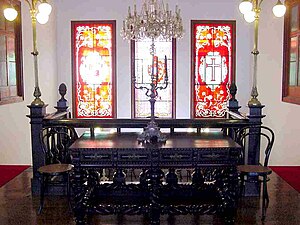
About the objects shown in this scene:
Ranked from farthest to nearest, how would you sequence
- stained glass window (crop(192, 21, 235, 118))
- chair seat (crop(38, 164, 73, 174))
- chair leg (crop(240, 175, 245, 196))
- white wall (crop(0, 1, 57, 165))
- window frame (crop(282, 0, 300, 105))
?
stained glass window (crop(192, 21, 235, 118)) → window frame (crop(282, 0, 300, 105)) → white wall (crop(0, 1, 57, 165)) → chair leg (crop(240, 175, 245, 196)) → chair seat (crop(38, 164, 73, 174))

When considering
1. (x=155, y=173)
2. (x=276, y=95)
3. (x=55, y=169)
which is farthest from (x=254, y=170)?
(x=276, y=95)

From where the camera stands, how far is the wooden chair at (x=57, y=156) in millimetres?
3909

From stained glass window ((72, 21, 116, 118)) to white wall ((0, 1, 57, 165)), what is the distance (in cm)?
46

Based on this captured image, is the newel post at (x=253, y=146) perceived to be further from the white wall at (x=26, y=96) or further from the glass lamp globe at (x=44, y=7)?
the white wall at (x=26, y=96)

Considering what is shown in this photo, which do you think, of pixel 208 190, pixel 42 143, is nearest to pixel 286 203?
pixel 208 190

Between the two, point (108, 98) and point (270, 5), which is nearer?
point (270, 5)

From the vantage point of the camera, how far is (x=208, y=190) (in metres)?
3.82

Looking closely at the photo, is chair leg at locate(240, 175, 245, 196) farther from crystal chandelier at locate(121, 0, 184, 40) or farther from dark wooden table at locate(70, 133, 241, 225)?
crystal chandelier at locate(121, 0, 184, 40)

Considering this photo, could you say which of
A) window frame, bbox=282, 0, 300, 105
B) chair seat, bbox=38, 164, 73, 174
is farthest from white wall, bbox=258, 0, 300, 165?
chair seat, bbox=38, 164, 73, 174

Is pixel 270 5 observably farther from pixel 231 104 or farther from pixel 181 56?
pixel 231 104

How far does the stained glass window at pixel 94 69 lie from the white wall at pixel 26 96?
46 cm

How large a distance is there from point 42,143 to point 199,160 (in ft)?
5.25

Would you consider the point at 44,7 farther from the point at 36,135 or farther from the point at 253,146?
the point at 253,146

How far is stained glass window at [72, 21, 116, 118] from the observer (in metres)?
8.21
